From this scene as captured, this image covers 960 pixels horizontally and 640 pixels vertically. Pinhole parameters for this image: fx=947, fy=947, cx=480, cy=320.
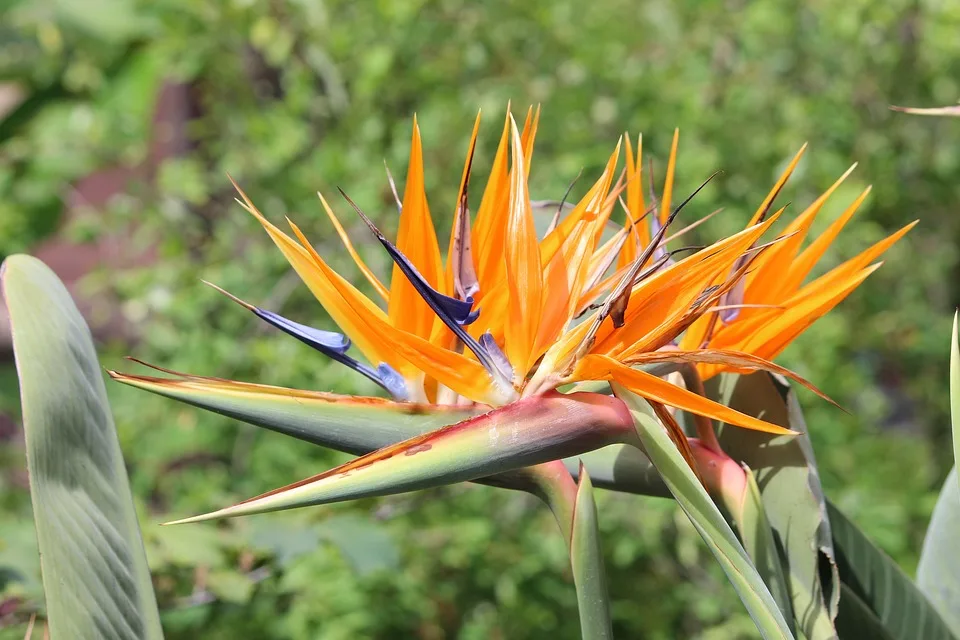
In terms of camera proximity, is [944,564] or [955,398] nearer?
[955,398]

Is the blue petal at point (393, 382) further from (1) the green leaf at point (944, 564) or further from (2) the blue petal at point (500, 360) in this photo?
(1) the green leaf at point (944, 564)

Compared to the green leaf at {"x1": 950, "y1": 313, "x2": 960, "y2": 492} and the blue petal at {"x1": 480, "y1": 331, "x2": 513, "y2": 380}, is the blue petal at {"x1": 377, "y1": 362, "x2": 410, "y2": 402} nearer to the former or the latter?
the blue petal at {"x1": 480, "y1": 331, "x2": 513, "y2": 380}

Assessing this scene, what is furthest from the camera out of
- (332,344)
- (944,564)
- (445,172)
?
(445,172)

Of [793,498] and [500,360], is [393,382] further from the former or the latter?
[793,498]

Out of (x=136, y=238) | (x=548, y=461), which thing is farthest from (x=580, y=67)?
(x=548, y=461)

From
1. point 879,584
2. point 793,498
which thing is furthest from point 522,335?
point 879,584

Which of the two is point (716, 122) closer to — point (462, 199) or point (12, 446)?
point (462, 199)
